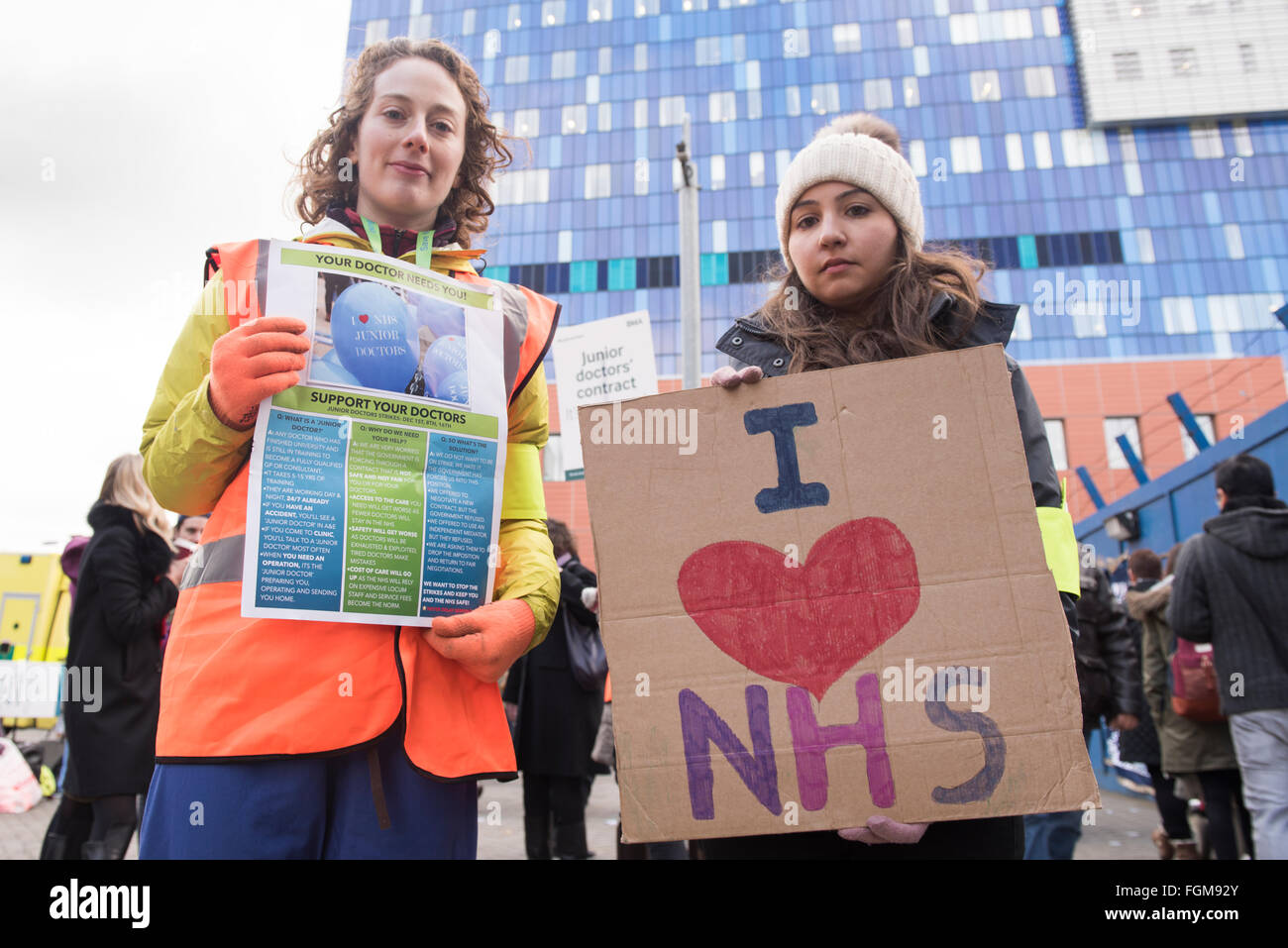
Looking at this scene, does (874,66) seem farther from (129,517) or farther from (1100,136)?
(129,517)

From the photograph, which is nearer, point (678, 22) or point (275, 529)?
point (275, 529)

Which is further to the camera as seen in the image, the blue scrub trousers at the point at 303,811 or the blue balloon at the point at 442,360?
the blue balloon at the point at 442,360

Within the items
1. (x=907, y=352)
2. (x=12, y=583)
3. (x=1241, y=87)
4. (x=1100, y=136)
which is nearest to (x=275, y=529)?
Answer: (x=907, y=352)

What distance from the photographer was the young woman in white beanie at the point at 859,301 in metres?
1.61

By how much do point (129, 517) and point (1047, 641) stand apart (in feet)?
12.4

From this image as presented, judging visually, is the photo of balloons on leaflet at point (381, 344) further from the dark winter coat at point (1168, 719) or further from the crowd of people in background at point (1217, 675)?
the dark winter coat at point (1168, 719)

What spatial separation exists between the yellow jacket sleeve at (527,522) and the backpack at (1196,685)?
13.5ft

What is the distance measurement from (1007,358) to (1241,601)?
307 centimetres

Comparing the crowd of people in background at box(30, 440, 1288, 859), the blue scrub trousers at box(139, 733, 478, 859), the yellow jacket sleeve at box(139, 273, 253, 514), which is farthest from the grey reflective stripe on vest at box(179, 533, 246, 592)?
the crowd of people in background at box(30, 440, 1288, 859)

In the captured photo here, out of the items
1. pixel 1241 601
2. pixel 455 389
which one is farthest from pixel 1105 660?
pixel 455 389

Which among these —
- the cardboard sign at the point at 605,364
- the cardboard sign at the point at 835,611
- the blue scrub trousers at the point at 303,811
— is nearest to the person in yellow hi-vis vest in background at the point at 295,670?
the blue scrub trousers at the point at 303,811

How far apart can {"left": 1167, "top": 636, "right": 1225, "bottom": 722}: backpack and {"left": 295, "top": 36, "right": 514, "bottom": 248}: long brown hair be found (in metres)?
4.32
